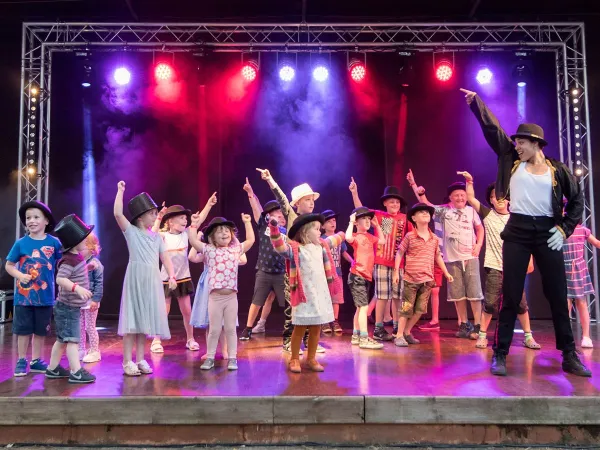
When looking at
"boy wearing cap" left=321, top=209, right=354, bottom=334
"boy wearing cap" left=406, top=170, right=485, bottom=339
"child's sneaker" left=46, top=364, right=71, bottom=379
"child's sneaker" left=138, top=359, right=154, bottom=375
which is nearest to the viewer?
"child's sneaker" left=46, top=364, right=71, bottom=379

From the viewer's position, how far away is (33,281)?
13.9ft

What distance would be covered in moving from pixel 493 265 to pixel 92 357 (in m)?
4.29

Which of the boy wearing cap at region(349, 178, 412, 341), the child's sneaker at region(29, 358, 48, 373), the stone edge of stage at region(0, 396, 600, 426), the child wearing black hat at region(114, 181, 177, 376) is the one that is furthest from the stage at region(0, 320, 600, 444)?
the boy wearing cap at region(349, 178, 412, 341)

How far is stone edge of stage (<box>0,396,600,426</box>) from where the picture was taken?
3.25 meters

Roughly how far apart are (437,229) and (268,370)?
3427mm

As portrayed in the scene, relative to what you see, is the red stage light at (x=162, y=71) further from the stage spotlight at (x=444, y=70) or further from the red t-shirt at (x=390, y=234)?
the stage spotlight at (x=444, y=70)

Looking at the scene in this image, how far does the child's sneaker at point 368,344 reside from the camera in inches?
206

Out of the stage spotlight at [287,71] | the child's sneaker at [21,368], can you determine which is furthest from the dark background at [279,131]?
the child's sneaker at [21,368]

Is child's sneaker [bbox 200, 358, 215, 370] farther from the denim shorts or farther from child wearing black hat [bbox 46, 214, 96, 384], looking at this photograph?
the denim shorts

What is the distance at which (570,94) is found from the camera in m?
7.70

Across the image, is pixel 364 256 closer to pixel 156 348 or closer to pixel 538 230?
pixel 538 230

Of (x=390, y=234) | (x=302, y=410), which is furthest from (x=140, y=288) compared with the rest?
(x=390, y=234)

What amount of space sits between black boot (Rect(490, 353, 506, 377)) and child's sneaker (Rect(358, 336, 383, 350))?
1.40 metres
